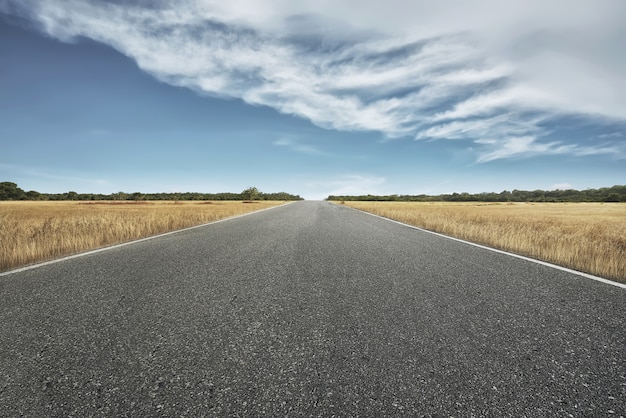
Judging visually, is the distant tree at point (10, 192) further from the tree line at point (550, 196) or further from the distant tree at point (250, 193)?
the tree line at point (550, 196)

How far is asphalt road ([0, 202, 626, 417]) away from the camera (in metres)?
1.83

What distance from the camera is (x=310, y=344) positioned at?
2.54 meters

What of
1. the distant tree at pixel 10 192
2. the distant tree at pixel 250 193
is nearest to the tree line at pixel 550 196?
the distant tree at pixel 250 193

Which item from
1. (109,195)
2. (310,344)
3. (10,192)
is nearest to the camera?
(310,344)

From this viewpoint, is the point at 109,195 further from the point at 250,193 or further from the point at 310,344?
the point at 310,344

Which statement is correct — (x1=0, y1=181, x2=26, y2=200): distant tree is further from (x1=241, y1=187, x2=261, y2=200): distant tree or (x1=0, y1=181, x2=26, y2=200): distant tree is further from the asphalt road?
the asphalt road

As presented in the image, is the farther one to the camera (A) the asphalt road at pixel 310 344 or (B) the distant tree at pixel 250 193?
(B) the distant tree at pixel 250 193

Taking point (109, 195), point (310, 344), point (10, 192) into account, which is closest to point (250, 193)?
point (109, 195)

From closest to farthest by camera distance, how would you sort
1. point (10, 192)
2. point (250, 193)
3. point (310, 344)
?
1. point (310, 344)
2. point (10, 192)
3. point (250, 193)

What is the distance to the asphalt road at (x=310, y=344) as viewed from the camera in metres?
1.83

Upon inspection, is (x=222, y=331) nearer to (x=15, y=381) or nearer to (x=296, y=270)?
(x=15, y=381)

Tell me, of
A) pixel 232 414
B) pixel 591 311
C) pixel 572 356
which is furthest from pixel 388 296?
pixel 232 414

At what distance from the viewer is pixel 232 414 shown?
1706mm

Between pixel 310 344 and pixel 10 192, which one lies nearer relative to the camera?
pixel 310 344
